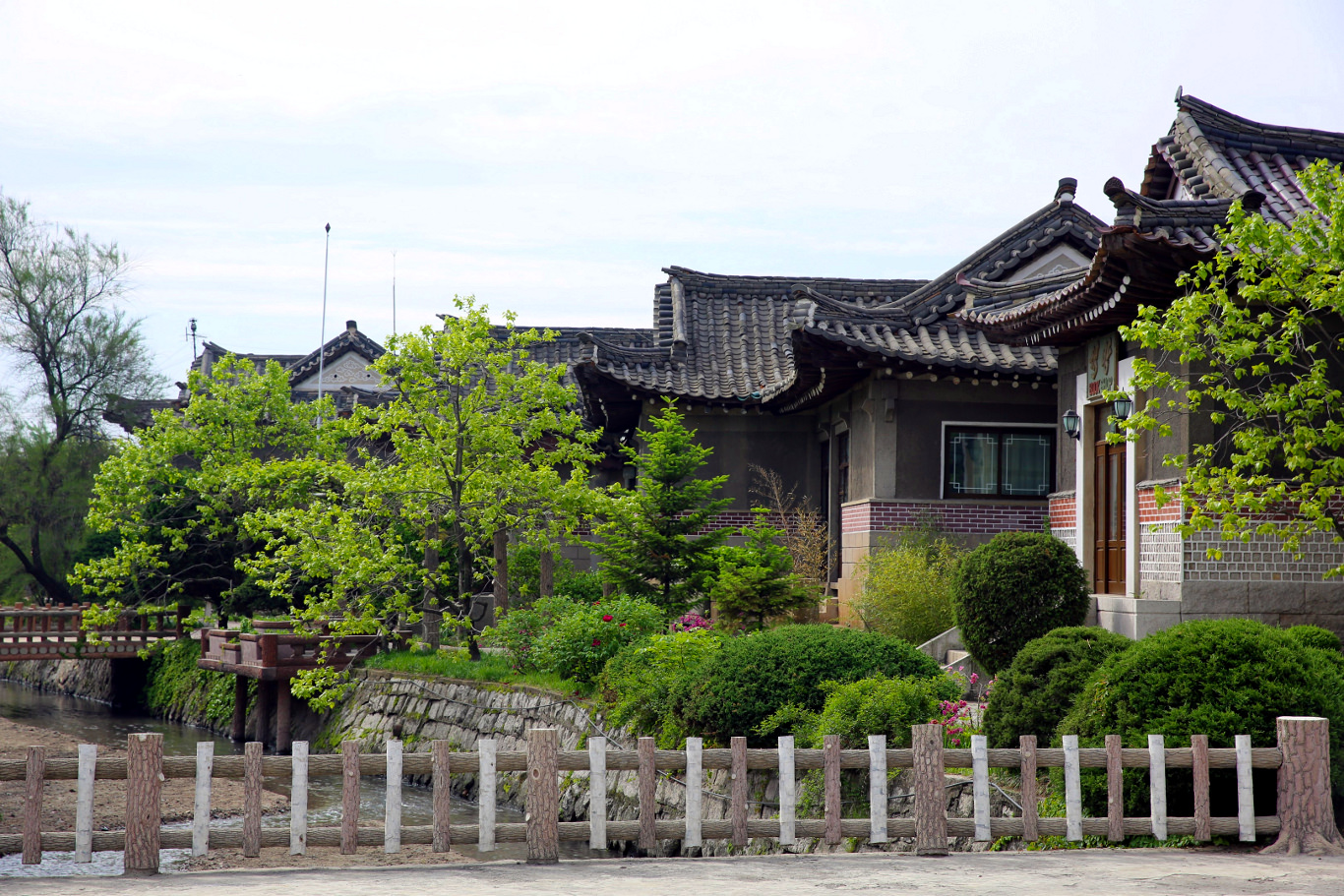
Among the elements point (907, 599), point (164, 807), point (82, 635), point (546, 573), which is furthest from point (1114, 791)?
point (82, 635)

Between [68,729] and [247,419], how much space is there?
699cm

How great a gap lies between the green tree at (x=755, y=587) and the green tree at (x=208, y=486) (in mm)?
10095

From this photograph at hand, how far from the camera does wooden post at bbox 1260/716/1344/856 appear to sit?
7.86 meters

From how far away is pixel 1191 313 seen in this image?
1036 centimetres

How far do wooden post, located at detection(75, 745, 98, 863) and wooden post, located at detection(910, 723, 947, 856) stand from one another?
17.4 ft

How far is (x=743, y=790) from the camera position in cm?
802

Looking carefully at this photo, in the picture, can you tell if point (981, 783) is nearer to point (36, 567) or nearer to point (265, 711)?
point (265, 711)

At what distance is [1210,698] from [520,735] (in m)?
9.52

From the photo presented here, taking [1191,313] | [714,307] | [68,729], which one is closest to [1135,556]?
[1191,313]

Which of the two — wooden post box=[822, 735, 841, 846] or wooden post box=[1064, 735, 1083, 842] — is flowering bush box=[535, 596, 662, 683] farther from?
wooden post box=[1064, 735, 1083, 842]

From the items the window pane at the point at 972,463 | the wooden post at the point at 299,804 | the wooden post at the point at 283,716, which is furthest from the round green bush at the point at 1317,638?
the wooden post at the point at 283,716

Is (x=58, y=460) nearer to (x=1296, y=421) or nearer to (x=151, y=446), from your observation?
(x=151, y=446)

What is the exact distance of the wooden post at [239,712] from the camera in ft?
75.0

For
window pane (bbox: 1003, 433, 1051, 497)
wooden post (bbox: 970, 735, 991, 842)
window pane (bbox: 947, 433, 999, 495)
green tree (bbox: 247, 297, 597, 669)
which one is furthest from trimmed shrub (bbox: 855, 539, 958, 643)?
wooden post (bbox: 970, 735, 991, 842)
